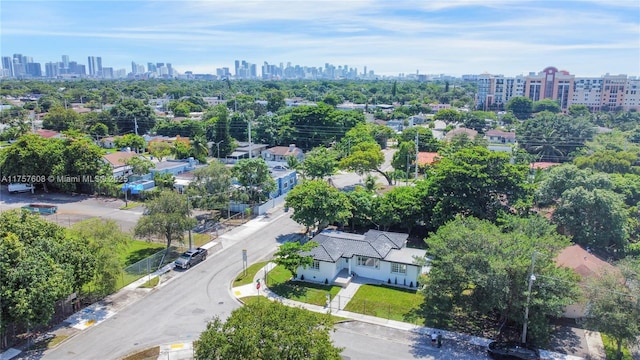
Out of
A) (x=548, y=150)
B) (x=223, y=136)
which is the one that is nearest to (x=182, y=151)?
(x=223, y=136)

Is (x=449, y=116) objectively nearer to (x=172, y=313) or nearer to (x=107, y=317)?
(x=172, y=313)

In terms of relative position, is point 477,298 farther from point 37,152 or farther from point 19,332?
point 37,152

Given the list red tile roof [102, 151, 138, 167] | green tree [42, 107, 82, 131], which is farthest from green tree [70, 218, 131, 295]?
green tree [42, 107, 82, 131]

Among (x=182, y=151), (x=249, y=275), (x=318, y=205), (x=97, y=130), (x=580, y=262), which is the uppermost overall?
(x=97, y=130)

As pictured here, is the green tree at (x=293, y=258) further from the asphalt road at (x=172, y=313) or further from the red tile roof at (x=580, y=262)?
the red tile roof at (x=580, y=262)

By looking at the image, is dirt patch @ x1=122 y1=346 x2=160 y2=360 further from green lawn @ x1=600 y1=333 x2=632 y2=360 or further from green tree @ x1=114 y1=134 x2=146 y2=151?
green tree @ x1=114 y1=134 x2=146 y2=151

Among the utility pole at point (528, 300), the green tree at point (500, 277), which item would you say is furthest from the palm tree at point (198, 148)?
the utility pole at point (528, 300)
